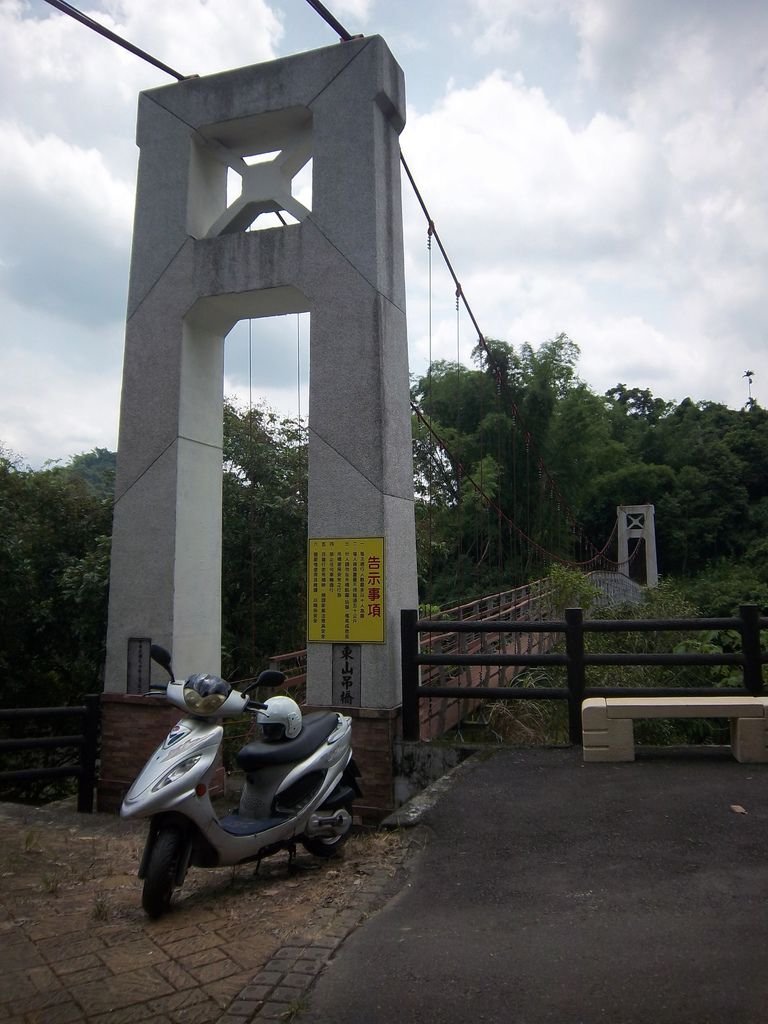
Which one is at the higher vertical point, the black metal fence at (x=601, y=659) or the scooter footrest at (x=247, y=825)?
the black metal fence at (x=601, y=659)

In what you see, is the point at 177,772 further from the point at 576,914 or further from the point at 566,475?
the point at 566,475

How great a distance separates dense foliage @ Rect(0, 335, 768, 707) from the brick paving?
342 cm

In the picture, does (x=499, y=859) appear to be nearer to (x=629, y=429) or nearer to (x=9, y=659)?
(x=9, y=659)

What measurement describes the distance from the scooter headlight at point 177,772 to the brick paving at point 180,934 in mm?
389

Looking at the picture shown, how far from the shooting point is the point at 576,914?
83.6 inches

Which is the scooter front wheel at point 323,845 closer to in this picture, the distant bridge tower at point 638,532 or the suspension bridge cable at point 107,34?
the suspension bridge cable at point 107,34

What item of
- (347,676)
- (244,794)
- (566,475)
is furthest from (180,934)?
(566,475)

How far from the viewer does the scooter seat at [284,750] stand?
9.24 feet

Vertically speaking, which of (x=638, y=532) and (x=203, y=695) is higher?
(x=638, y=532)

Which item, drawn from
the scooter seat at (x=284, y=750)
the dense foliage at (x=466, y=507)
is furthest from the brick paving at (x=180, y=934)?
the dense foliage at (x=466, y=507)

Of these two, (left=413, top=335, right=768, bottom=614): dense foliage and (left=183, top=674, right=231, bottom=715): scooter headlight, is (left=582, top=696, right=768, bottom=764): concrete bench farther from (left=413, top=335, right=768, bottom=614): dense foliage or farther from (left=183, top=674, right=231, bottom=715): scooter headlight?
(left=413, top=335, right=768, bottom=614): dense foliage

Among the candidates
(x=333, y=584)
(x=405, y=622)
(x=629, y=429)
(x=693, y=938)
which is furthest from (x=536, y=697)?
(x=629, y=429)

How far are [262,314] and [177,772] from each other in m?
3.22

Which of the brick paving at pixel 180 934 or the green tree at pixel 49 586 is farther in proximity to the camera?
the green tree at pixel 49 586
